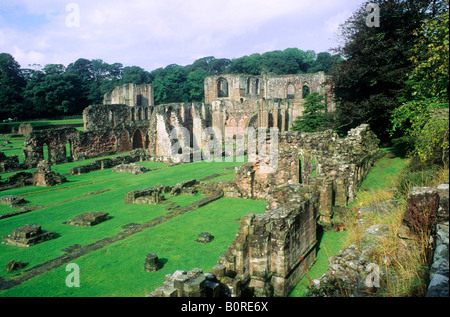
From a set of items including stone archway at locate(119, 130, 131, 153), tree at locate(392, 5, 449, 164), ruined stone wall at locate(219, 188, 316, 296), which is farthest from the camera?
stone archway at locate(119, 130, 131, 153)

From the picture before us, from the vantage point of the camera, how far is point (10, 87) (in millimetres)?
52812

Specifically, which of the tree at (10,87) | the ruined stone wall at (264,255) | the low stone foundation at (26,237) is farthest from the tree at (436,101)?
the tree at (10,87)

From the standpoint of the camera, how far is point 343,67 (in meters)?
19.8

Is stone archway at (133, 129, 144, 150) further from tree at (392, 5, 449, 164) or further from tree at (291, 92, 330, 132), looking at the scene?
tree at (392, 5, 449, 164)

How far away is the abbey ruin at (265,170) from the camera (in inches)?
255

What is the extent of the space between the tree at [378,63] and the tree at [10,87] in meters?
51.5

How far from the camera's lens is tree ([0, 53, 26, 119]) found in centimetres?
5053

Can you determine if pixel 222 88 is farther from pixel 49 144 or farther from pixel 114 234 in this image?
pixel 114 234

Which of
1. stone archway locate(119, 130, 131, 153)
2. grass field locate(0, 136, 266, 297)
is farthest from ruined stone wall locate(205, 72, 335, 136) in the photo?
grass field locate(0, 136, 266, 297)

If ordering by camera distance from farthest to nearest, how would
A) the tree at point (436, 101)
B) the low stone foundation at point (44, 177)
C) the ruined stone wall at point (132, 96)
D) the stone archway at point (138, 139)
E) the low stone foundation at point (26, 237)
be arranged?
the ruined stone wall at point (132, 96)
the stone archway at point (138, 139)
the low stone foundation at point (44, 177)
the low stone foundation at point (26, 237)
the tree at point (436, 101)

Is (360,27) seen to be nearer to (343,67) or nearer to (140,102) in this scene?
(343,67)

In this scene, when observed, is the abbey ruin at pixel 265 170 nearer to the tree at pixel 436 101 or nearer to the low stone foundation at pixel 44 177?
the tree at pixel 436 101

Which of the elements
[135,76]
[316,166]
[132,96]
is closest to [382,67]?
[316,166]

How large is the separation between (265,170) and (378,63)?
977 centimetres
